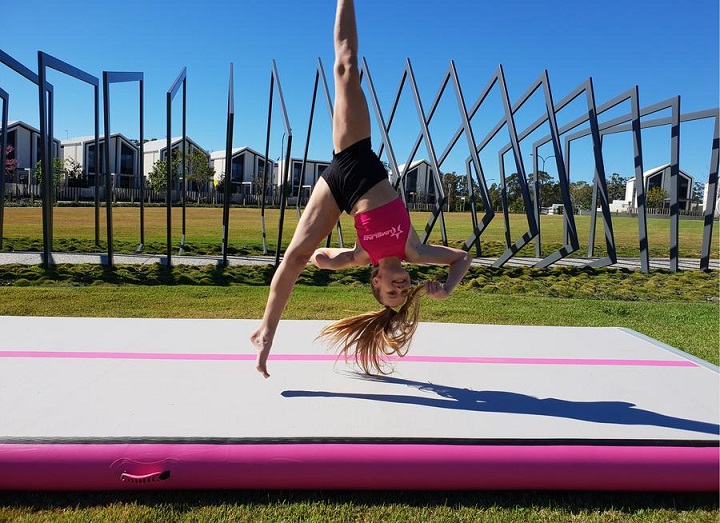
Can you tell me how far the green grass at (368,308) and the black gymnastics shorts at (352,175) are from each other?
1.50 m

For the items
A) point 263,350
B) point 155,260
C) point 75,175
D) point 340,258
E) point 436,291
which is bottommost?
point 263,350

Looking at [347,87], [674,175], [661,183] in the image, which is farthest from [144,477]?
[661,183]

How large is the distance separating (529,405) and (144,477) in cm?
191

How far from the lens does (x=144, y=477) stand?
216 centimetres

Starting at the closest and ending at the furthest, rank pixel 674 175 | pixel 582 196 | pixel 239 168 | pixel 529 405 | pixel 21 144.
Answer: pixel 529 405, pixel 674 175, pixel 21 144, pixel 239 168, pixel 582 196

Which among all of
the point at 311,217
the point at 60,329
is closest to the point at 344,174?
the point at 311,217

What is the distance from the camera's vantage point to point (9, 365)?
127 inches

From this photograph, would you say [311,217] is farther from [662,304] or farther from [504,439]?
[662,304]

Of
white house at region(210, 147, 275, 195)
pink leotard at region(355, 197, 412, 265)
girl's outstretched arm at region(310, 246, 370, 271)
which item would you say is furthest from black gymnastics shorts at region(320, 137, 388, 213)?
white house at region(210, 147, 275, 195)

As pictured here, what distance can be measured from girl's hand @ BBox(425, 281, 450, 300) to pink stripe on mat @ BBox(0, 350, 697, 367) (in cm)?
88

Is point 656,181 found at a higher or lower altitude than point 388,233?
higher

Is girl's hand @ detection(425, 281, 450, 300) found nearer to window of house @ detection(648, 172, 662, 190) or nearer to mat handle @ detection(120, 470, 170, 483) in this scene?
mat handle @ detection(120, 470, 170, 483)

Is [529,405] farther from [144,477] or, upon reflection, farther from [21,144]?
[21,144]

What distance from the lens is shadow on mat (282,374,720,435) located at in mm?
2656
